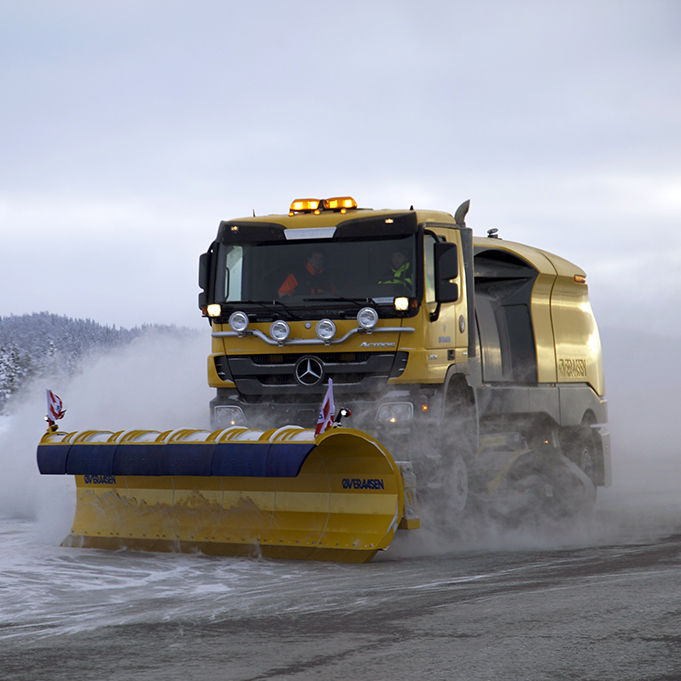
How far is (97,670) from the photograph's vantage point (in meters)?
4.55

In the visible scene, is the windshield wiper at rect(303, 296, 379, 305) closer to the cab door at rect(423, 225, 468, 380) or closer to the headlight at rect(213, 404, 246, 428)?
the cab door at rect(423, 225, 468, 380)

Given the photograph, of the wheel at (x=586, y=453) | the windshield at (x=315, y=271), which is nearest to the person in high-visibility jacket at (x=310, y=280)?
the windshield at (x=315, y=271)

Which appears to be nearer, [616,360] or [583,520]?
[583,520]

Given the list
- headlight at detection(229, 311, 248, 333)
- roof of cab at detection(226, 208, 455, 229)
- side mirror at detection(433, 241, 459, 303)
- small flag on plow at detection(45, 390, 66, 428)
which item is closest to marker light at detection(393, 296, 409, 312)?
side mirror at detection(433, 241, 459, 303)

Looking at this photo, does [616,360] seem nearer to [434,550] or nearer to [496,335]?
[496,335]

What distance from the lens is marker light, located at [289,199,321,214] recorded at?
388 inches

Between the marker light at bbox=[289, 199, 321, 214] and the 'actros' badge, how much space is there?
1.55 metres

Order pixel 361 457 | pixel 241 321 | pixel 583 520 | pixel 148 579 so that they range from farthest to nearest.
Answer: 1. pixel 583 520
2. pixel 241 321
3. pixel 361 457
4. pixel 148 579

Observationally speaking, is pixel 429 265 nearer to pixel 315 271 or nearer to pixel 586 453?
pixel 315 271

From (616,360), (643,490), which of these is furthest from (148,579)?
(616,360)

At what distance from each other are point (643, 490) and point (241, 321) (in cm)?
835

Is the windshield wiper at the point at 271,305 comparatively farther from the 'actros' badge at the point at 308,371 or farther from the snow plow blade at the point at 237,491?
the snow plow blade at the point at 237,491

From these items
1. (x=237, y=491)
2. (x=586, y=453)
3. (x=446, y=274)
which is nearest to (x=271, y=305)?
(x=446, y=274)

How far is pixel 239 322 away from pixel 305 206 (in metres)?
1.38
